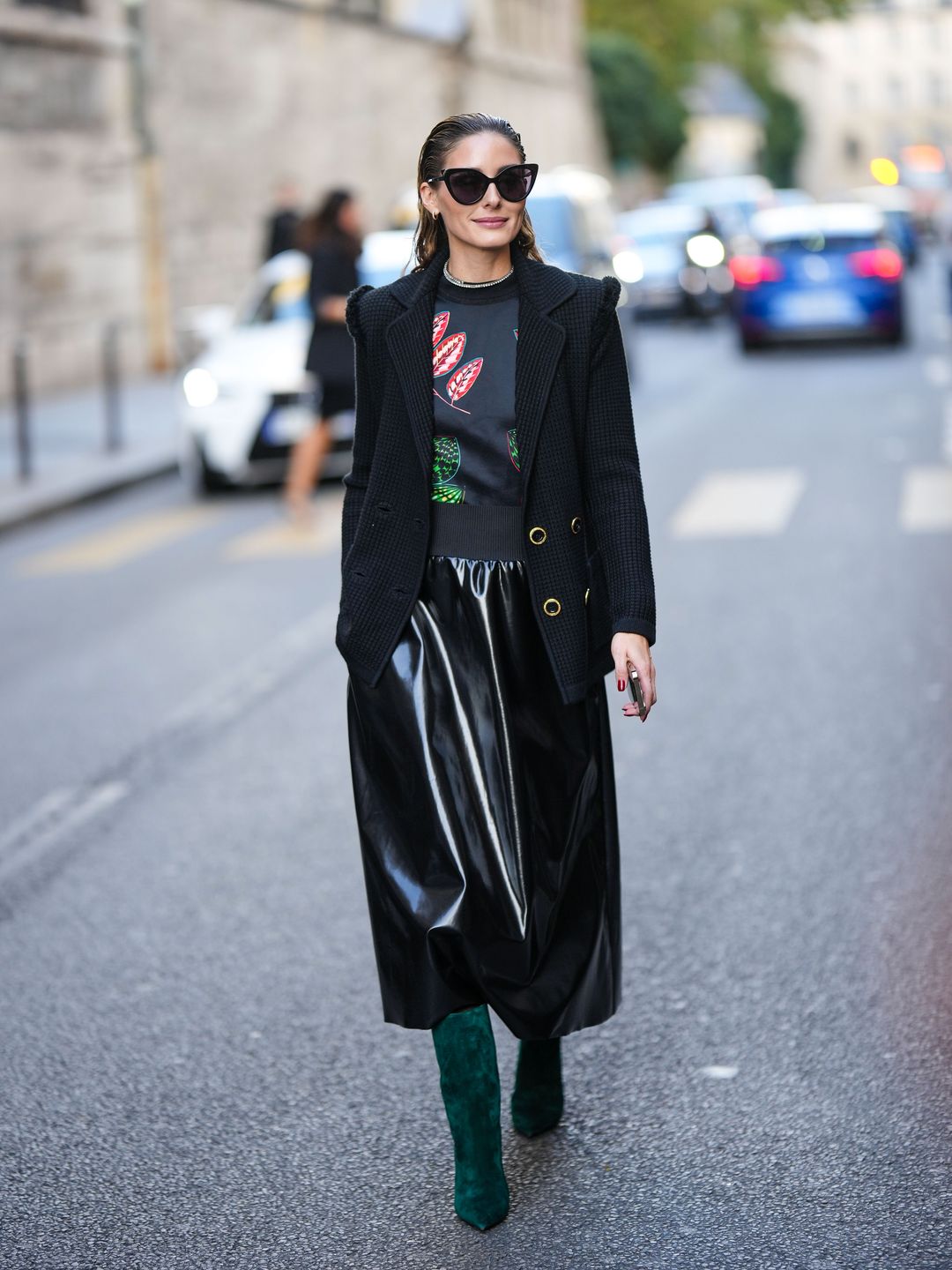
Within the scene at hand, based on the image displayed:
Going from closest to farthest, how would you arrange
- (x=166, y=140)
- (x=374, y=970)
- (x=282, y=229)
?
(x=374, y=970)
(x=282, y=229)
(x=166, y=140)

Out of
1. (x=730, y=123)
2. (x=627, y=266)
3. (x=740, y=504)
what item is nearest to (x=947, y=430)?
(x=740, y=504)

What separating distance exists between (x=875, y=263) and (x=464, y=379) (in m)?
19.7

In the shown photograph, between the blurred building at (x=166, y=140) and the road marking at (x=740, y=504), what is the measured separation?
9.75 metres

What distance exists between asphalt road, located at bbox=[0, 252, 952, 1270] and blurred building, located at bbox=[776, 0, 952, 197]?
423 ft

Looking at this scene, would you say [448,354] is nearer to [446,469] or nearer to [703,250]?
[446,469]

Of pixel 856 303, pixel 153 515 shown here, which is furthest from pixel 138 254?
pixel 153 515

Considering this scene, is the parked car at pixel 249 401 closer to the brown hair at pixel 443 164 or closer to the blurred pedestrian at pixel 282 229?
the blurred pedestrian at pixel 282 229

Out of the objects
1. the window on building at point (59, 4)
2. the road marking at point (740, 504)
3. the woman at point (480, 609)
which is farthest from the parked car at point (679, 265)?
the woman at point (480, 609)

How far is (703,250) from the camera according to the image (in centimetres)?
2988

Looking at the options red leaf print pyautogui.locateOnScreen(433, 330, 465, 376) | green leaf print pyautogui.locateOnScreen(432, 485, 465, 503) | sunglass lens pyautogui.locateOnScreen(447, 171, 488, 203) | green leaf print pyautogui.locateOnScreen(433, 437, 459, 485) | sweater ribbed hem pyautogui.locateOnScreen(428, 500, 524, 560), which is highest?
sunglass lens pyautogui.locateOnScreen(447, 171, 488, 203)

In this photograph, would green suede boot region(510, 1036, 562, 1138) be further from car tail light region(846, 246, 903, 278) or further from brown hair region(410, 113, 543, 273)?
car tail light region(846, 246, 903, 278)

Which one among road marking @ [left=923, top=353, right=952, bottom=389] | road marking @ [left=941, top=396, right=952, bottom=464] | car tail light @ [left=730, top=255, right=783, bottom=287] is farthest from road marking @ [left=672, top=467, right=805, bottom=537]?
car tail light @ [left=730, top=255, right=783, bottom=287]

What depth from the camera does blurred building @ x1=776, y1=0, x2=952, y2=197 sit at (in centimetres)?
13400

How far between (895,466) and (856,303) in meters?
9.53
